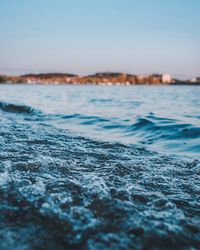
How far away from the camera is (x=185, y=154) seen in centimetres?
563

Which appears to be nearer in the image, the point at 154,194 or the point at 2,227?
the point at 2,227

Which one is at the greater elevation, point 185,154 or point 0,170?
point 0,170

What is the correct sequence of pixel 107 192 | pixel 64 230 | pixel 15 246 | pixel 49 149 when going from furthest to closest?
pixel 49 149 < pixel 107 192 < pixel 64 230 < pixel 15 246

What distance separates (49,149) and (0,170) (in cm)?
156

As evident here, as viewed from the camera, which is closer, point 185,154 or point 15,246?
point 15,246

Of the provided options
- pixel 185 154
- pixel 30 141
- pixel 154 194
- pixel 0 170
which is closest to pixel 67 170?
pixel 0 170

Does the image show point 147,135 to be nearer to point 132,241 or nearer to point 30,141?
point 30,141

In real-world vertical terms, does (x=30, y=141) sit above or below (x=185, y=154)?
above

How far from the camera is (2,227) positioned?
2.04m

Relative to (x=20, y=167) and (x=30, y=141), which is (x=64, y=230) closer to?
(x=20, y=167)

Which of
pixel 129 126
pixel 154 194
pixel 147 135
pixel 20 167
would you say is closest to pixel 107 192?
pixel 154 194

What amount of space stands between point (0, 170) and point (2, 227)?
146 centimetres

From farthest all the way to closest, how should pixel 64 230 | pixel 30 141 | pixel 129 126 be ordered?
pixel 129 126 → pixel 30 141 → pixel 64 230

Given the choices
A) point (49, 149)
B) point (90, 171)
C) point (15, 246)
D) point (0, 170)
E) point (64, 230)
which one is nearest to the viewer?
point (15, 246)
